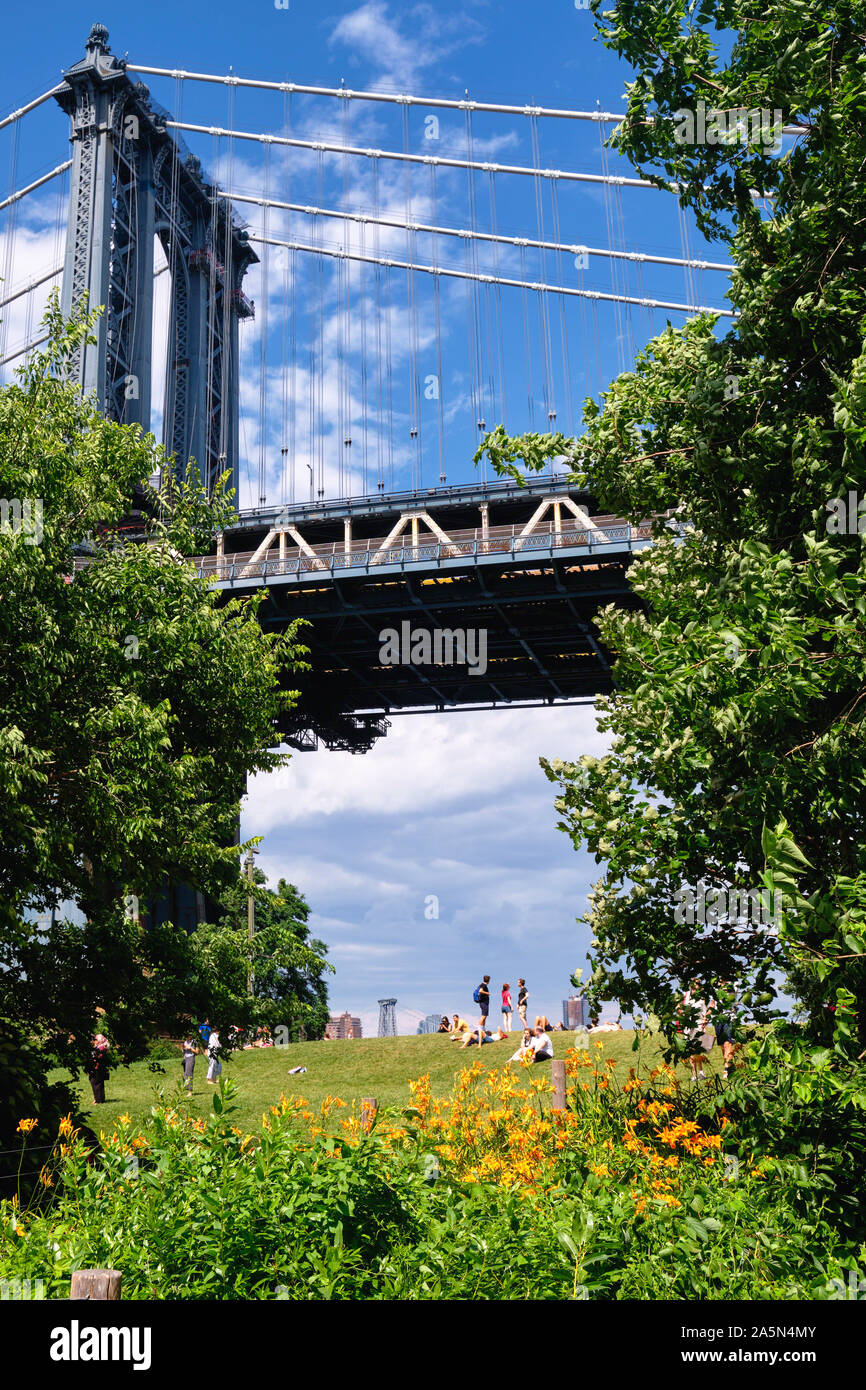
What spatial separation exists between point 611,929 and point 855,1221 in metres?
3.28

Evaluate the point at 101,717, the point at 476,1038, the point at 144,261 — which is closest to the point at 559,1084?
the point at 101,717

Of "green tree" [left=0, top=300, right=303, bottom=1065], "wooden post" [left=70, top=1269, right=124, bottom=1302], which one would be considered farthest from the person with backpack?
"wooden post" [left=70, top=1269, right=124, bottom=1302]

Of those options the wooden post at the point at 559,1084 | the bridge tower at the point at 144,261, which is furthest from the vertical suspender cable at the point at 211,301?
the wooden post at the point at 559,1084

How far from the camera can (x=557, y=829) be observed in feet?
32.0

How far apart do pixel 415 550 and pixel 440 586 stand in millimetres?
2094

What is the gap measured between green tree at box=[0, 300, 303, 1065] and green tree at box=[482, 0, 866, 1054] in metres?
4.81

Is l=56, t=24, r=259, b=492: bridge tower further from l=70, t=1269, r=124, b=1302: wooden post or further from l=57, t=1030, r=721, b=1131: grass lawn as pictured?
l=70, t=1269, r=124, b=1302: wooden post

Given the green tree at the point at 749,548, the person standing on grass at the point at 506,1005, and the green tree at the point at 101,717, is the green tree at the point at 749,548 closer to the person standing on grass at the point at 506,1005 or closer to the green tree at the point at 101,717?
the green tree at the point at 101,717

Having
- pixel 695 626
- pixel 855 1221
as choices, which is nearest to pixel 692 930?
pixel 855 1221

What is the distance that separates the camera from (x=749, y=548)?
658 cm

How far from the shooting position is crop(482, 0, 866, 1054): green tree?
595 centimetres

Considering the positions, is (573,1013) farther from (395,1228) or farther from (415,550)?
(395,1228)

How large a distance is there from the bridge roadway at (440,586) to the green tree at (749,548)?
2546 cm
